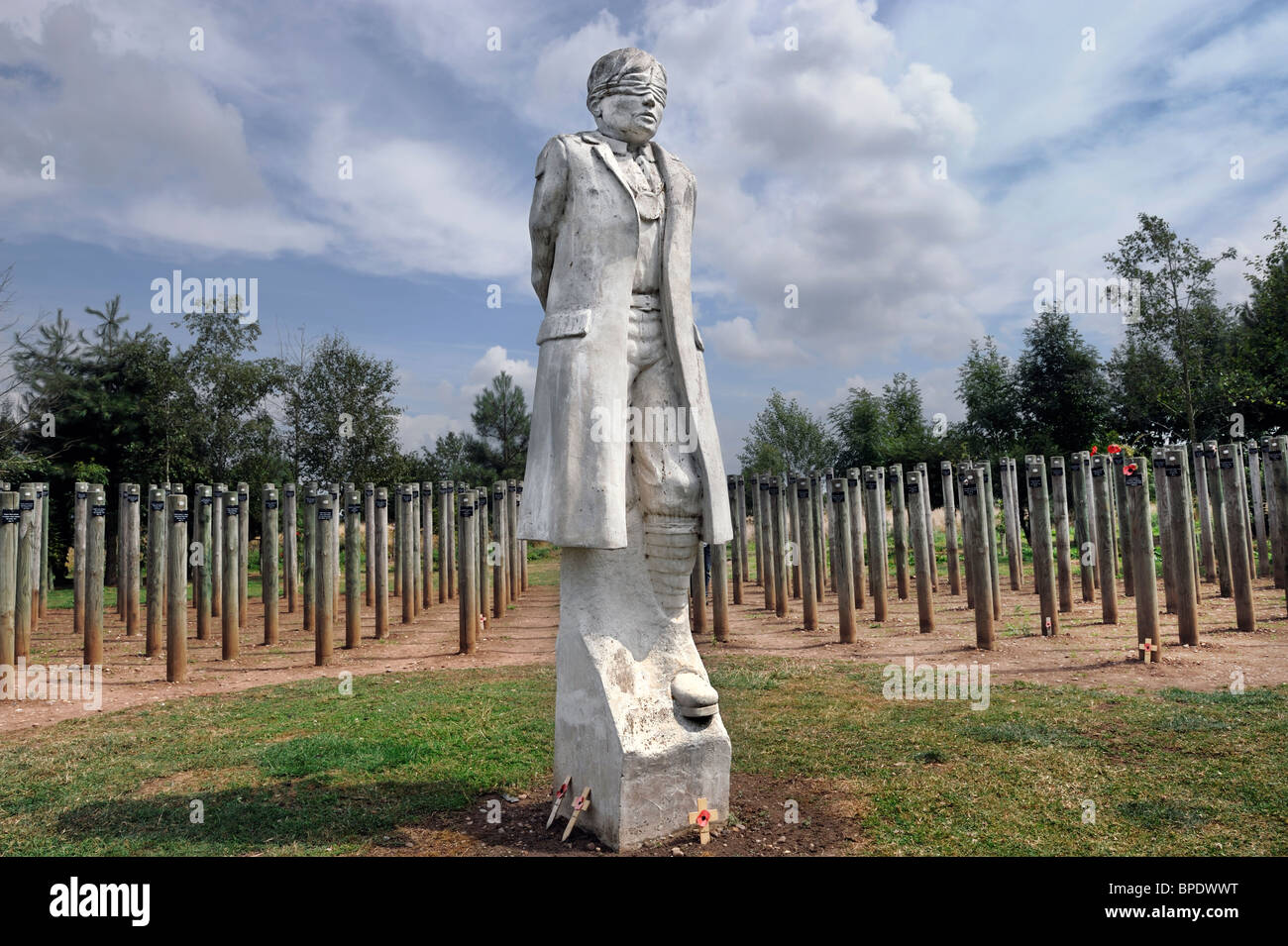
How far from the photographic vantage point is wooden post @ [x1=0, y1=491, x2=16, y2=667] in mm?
8562

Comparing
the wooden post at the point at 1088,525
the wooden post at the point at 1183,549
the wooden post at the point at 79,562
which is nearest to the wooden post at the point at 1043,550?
the wooden post at the point at 1183,549

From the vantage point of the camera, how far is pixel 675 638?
15.0ft

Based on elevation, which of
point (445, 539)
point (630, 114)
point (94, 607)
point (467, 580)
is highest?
point (630, 114)

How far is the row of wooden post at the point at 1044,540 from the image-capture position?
903cm

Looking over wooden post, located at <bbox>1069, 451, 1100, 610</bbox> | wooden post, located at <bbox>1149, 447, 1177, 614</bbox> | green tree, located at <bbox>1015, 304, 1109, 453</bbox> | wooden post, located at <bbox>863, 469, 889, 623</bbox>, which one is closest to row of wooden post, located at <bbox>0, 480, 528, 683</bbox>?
wooden post, located at <bbox>863, 469, 889, 623</bbox>

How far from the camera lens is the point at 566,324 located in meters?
Answer: 4.49

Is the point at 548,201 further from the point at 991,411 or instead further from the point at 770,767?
the point at 991,411

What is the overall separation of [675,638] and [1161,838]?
2.49 metres

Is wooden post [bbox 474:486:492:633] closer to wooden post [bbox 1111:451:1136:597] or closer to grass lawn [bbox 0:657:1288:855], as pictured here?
grass lawn [bbox 0:657:1288:855]

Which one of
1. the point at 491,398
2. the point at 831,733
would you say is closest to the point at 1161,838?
the point at 831,733

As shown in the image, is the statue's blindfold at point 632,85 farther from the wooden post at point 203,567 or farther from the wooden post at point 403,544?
the wooden post at point 403,544

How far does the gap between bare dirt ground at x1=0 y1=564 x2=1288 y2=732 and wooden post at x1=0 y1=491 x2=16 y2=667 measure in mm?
743

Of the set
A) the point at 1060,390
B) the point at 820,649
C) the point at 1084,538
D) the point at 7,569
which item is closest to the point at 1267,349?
the point at 1060,390

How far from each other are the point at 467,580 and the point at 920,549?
20.6 feet
